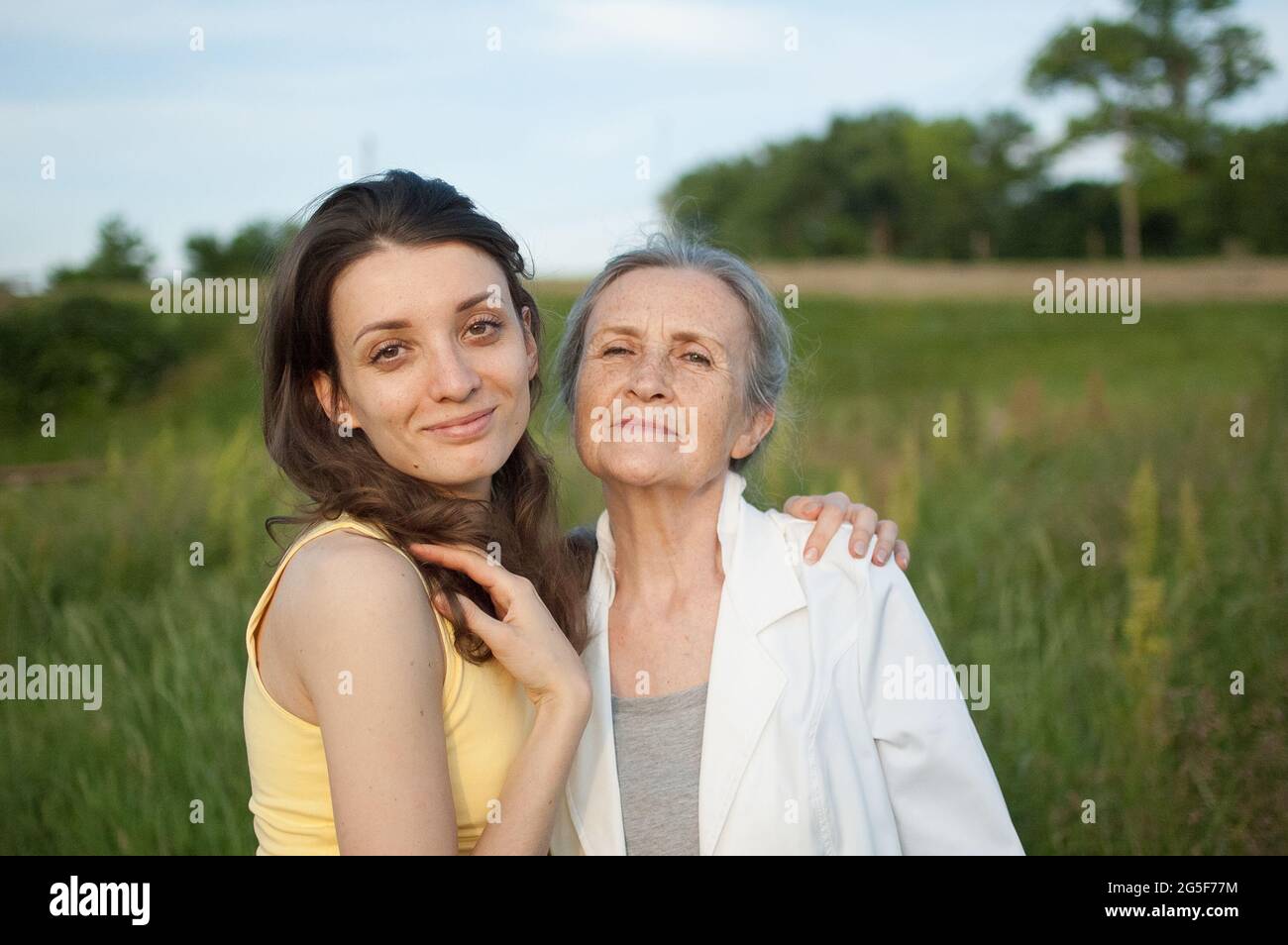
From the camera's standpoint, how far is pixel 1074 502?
20.5ft

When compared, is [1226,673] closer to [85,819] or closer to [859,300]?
[85,819]

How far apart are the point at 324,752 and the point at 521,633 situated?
1.47 ft

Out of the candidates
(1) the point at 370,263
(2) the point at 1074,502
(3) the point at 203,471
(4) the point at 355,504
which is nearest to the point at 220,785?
(4) the point at 355,504

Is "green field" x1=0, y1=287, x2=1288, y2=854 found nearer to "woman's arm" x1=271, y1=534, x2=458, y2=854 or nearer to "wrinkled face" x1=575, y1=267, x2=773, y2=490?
"wrinkled face" x1=575, y1=267, x2=773, y2=490

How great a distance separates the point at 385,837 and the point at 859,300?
1839 centimetres

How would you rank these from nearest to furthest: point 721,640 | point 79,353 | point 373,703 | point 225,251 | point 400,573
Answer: point 373,703 → point 400,573 → point 721,640 → point 79,353 → point 225,251

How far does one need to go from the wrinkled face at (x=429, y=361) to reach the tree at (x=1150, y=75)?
87.6 feet

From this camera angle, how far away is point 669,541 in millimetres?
3039

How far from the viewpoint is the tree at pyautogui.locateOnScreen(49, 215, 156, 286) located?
16.6 metres

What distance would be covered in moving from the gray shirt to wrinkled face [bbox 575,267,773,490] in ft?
1.84

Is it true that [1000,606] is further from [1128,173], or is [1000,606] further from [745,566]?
[1128,173]

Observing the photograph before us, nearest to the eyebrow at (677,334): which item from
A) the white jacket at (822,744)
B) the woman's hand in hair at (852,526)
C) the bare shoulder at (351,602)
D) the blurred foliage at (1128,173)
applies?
the woman's hand in hair at (852,526)

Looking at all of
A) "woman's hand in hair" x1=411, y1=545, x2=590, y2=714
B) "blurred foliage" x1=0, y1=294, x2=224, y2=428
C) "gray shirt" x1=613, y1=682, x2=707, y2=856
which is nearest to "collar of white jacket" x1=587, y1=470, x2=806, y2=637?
"gray shirt" x1=613, y1=682, x2=707, y2=856

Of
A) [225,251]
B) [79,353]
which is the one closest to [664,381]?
[79,353]
